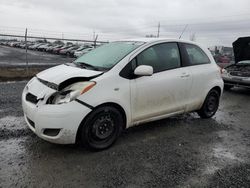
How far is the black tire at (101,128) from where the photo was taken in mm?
3452

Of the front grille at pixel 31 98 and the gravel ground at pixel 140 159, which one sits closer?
the gravel ground at pixel 140 159

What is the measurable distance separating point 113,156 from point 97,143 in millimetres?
306

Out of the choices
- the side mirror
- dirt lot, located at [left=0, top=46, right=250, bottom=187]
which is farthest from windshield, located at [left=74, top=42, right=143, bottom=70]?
dirt lot, located at [left=0, top=46, right=250, bottom=187]

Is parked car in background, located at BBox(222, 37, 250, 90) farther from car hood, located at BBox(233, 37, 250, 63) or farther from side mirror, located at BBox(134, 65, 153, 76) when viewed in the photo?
side mirror, located at BBox(134, 65, 153, 76)

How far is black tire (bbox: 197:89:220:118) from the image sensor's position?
17.4 ft

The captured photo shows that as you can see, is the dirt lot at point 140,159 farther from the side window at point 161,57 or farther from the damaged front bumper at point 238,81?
the damaged front bumper at point 238,81

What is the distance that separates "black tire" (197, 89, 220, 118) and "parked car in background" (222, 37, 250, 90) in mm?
3678

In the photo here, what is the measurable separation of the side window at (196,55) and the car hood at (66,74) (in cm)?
202

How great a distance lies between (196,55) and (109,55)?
186 cm

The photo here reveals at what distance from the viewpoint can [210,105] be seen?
543 cm

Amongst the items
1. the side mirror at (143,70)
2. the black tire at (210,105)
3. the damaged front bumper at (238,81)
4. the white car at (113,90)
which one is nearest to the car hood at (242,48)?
the damaged front bumper at (238,81)

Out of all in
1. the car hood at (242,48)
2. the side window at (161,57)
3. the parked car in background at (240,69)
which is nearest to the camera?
the side window at (161,57)

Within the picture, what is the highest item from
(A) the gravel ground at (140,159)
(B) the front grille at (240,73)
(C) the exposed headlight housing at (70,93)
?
(C) the exposed headlight housing at (70,93)

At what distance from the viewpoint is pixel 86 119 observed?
340 cm
